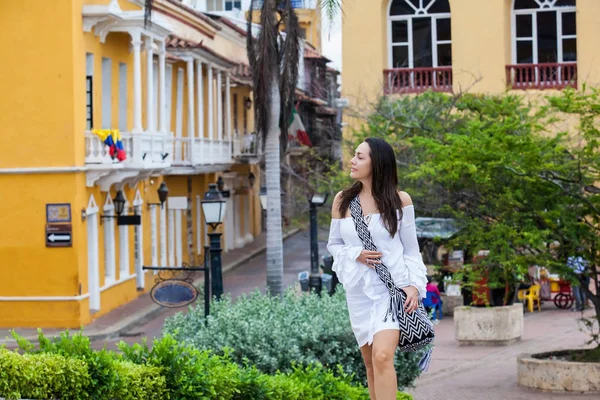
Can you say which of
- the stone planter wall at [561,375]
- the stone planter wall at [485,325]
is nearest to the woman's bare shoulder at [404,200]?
the stone planter wall at [561,375]

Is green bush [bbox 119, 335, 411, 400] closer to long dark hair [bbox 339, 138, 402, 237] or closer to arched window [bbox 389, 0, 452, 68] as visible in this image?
long dark hair [bbox 339, 138, 402, 237]

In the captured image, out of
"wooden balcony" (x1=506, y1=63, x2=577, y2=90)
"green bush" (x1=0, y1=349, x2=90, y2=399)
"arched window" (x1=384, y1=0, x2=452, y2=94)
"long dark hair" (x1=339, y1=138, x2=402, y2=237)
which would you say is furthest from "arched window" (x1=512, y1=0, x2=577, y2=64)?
"green bush" (x1=0, y1=349, x2=90, y2=399)

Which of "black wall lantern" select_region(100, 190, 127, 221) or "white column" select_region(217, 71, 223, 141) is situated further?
"white column" select_region(217, 71, 223, 141)

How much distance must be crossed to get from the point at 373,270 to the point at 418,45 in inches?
1164

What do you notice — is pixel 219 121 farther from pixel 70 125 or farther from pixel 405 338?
pixel 405 338

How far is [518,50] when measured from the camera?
35.8 meters

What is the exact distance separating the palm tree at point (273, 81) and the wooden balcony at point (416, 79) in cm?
1169

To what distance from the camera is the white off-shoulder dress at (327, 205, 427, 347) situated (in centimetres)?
702

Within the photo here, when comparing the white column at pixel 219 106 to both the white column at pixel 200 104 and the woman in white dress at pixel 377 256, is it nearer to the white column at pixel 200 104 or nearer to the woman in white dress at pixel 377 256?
the white column at pixel 200 104

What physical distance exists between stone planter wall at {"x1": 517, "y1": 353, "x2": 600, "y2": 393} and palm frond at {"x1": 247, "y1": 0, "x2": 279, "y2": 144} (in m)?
7.48

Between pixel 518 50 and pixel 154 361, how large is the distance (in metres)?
28.7

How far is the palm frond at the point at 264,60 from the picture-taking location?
23281mm

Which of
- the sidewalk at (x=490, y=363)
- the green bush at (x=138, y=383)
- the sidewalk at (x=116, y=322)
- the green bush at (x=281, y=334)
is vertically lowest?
the sidewalk at (x=490, y=363)

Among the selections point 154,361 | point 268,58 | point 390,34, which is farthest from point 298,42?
point 154,361
